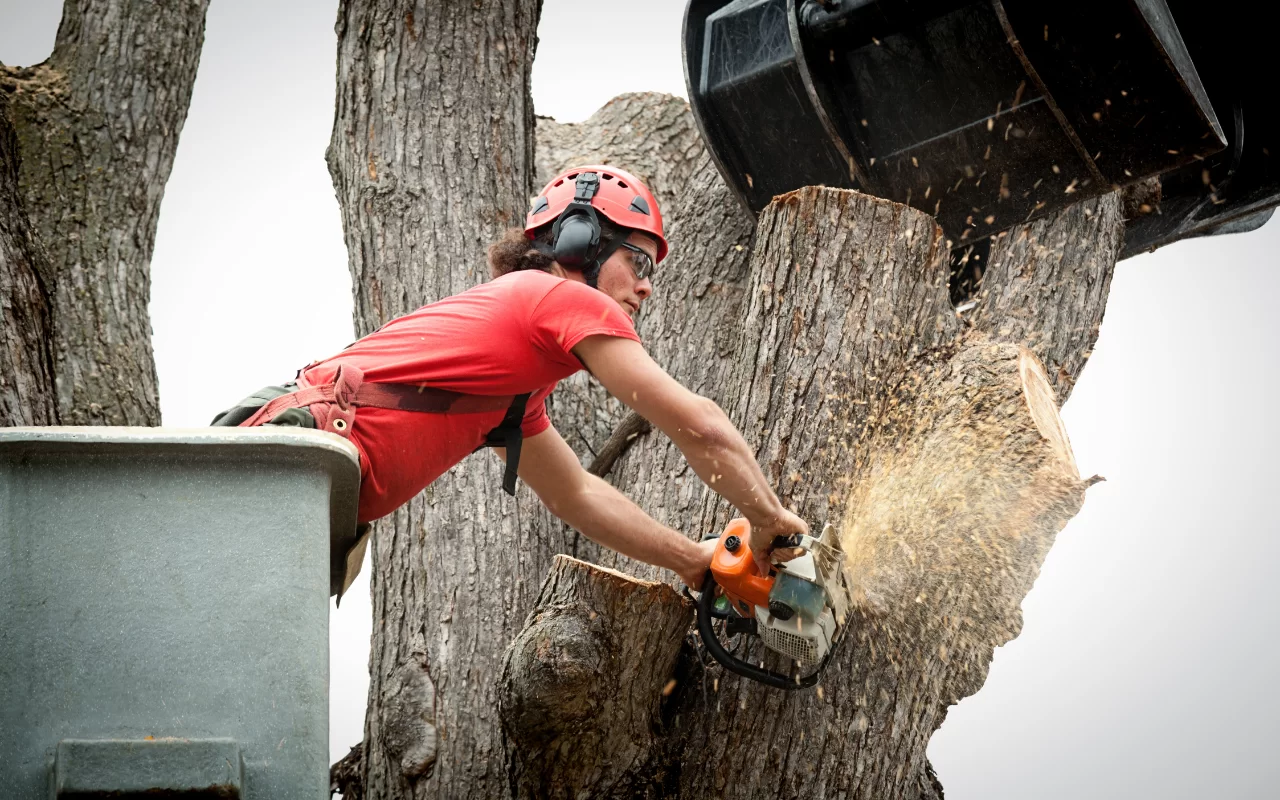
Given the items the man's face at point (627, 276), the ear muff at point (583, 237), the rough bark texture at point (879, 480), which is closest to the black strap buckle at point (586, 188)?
the ear muff at point (583, 237)

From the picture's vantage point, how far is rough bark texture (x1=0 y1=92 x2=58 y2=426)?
3.61 meters

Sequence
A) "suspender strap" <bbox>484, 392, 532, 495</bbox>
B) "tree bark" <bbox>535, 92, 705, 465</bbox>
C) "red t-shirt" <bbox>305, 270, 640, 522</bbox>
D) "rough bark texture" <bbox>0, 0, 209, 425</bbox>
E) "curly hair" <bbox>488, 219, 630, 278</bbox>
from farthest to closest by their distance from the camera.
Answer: "tree bark" <bbox>535, 92, 705, 465</bbox>, "rough bark texture" <bbox>0, 0, 209, 425</bbox>, "curly hair" <bbox>488, 219, 630, 278</bbox>, "suspender strap" <bbox>484, 392, 532, 495</bbox>, "red t-shirt" <bbox>305, 270, 640, 522</bbox>

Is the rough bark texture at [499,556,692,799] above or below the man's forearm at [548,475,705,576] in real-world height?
below

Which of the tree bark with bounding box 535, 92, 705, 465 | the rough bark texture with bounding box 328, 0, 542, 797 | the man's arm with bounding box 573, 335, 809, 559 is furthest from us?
the tree bark with bounding box 535, 92, 705, 465

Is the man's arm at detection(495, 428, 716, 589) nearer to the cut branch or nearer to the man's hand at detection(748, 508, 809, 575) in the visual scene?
the man's hand at detection(748, 508, 809, 575)

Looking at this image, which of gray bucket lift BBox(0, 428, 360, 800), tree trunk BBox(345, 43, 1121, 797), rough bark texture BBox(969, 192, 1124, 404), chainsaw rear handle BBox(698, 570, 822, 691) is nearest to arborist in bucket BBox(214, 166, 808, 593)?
chainsaw rear handle BBox(698, 570, 822, 691)

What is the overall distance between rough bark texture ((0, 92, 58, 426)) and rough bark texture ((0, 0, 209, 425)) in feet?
0.21

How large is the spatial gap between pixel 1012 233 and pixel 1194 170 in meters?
0.81

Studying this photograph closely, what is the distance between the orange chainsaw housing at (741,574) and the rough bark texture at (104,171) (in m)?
2.29

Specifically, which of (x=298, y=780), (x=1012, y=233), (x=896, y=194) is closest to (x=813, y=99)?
(x=896, y=194)

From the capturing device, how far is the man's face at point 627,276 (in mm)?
3205

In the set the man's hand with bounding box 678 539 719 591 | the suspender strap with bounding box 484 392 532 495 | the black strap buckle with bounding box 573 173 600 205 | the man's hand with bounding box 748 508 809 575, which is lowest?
the man's hand with bounding box 678 539 719 591

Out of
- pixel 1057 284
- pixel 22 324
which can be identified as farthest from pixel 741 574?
pixel 22 324

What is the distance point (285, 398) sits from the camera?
8.70 ft
